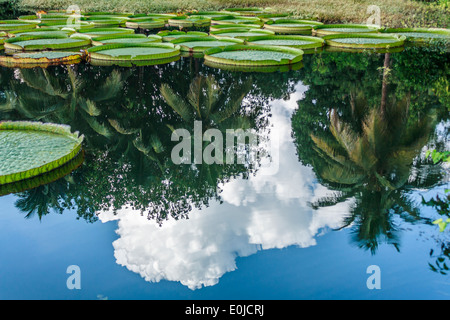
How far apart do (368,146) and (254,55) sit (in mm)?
5210

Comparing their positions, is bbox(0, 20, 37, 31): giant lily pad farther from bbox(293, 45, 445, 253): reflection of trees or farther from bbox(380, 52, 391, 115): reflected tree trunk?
bbox(380, 52, 391, 115): reflected tree trunk

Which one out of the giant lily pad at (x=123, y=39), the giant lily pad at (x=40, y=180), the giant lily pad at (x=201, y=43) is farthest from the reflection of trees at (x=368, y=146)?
the giant lily pad at (x=123, y=39)

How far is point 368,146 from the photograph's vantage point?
533cm

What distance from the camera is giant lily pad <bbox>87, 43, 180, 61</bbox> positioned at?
9.75 meters

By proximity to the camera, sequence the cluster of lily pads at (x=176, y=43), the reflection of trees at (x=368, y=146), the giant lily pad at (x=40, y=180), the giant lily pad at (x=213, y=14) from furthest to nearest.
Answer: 1. the giant lily pad at (x=213, y=14)
2. the cluster of lily pads at (x=176, y=43)
3. the giant lily pad at (x=40, y=180)
4. the reflection of trees at (x=368, y=146)

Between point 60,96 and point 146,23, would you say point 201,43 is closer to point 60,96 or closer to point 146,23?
point 146,23

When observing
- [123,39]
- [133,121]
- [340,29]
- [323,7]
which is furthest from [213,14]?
[133,121]

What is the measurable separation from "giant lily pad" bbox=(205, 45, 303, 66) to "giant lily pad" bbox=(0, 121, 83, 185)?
472 centimetres

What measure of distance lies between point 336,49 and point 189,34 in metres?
4.07

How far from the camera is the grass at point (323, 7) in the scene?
13391mm

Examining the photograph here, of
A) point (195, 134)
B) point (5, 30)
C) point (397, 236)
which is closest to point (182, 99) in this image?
point (195, 134)

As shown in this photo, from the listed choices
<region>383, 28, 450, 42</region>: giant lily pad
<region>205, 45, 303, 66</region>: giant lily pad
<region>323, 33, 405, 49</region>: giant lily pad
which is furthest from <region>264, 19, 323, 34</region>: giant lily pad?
<region>205, 45, 303, 66</region>: giant lily pad

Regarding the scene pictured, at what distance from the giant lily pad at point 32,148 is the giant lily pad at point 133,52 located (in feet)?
14.5

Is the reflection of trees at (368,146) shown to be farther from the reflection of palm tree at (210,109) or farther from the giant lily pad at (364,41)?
the giant lily pad at (364,41)
